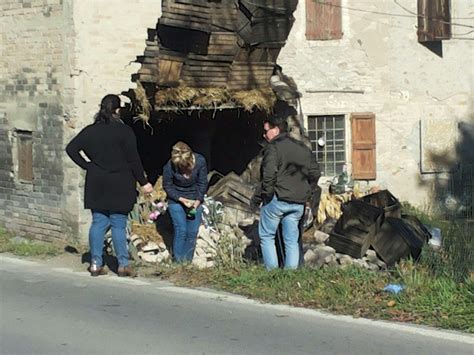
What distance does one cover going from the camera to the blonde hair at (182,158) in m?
10.8

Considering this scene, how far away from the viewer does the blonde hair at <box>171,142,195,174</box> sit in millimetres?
10773

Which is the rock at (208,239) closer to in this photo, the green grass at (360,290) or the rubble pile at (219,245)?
the rubble pile at (219,245)

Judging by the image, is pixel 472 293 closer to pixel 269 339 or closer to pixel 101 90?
pixel 269 339

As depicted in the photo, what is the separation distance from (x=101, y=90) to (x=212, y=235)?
9.75 feet

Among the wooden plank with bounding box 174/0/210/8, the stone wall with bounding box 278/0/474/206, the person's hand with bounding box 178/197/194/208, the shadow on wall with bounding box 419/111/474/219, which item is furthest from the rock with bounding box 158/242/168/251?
the shadow on wall with bounding box 419/111/474/219

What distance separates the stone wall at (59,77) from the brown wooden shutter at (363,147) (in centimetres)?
575

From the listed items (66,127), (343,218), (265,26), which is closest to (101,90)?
(66,127)

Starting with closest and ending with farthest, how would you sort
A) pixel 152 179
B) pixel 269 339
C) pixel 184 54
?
pixel 269 339 < pixel 184 54 < pixel 152 179

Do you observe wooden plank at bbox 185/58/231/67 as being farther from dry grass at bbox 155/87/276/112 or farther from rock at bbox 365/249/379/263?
rock at bbox 365/249/379/263

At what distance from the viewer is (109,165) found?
384 inches

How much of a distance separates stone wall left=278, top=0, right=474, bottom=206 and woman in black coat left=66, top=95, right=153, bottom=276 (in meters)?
7.63

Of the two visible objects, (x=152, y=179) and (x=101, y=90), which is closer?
(x=101, y=90)

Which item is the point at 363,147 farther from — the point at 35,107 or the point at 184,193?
the point at 184,193

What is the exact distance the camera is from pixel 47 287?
9781mm
